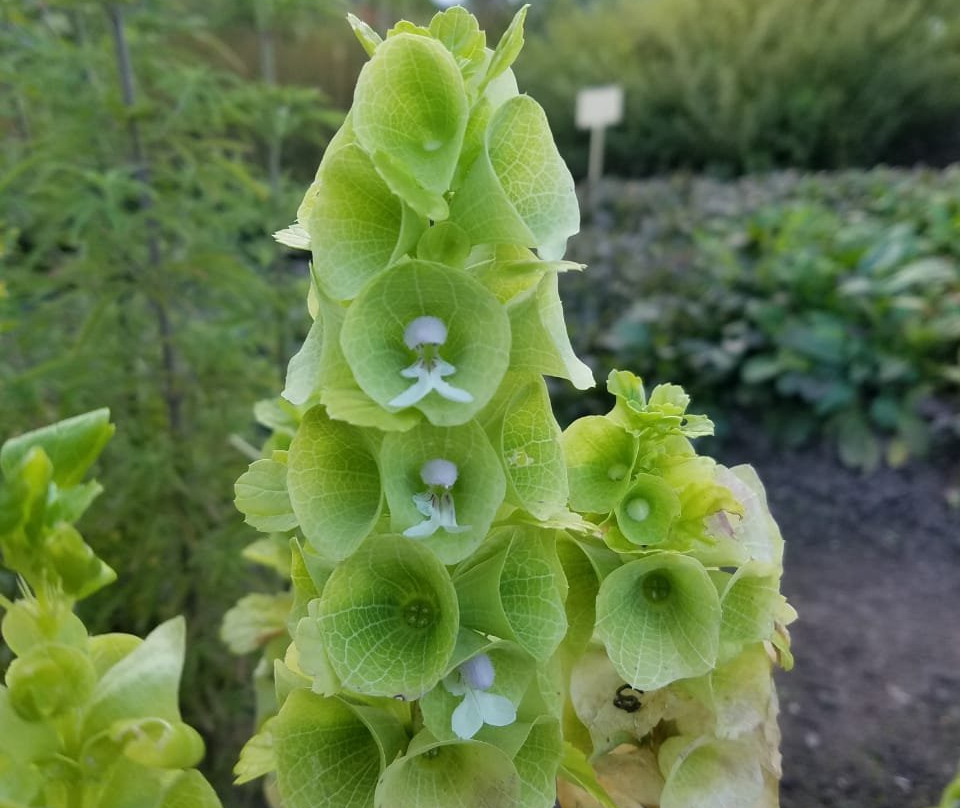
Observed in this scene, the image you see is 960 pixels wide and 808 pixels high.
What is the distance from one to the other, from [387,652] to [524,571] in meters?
0.06

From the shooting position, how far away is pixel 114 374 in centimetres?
105

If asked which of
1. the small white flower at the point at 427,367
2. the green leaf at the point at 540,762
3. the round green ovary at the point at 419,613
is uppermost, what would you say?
the small white flower at the point at 427,367

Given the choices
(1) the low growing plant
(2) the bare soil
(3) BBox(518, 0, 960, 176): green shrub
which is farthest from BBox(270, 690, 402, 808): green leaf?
(3) BBox(518, 0, 960, 176): green shrub

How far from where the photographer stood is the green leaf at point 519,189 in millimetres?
318

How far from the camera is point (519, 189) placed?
340mm

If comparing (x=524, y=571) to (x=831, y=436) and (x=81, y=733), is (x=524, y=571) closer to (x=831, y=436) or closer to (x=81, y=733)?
(x=81, y=733)

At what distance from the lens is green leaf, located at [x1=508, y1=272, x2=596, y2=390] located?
12.8 inches

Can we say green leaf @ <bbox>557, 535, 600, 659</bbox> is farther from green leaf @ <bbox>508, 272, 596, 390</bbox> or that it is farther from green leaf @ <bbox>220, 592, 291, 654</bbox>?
green leaf @ <bbox>220, 592, 291, 654</bbox>

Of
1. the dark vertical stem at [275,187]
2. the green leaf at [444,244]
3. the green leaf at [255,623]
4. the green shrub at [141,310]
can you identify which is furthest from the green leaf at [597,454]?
the dark vertical stem at [275,187]

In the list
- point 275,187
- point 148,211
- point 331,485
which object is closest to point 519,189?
point 331,485

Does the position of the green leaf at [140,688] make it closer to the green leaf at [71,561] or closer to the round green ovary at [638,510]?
the green leaf at [71,561]

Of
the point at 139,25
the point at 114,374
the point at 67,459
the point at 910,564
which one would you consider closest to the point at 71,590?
the point at 67,459

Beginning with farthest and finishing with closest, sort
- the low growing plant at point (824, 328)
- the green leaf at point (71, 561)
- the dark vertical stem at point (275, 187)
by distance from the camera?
the low growing plant at point (824, 328) < the dark vertical stem at point (275, 187) < the green leaf at point (71, 561)

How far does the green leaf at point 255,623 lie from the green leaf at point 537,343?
358 mm
